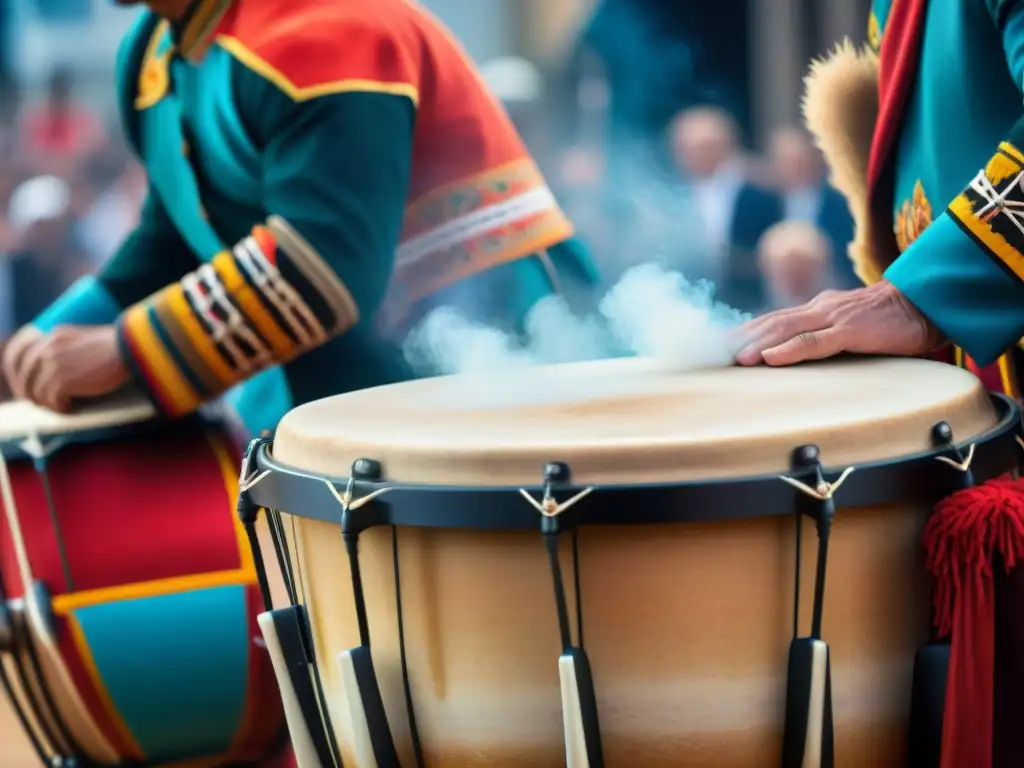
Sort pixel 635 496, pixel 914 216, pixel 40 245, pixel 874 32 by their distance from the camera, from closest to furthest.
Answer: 1. pixel 635 496
2. pixel 914 216
3. pixel 874 32
4. pixel 40 245

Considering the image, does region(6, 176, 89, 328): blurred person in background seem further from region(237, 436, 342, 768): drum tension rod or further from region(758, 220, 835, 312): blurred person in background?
region(237, 436, 342, 768): drum tension rod

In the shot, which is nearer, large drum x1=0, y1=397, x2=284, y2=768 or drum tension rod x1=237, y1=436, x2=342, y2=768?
drum tension rod x1=237, y1=436, x2=342, y2=768

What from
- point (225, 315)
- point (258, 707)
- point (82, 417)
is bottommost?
point (258, 707)

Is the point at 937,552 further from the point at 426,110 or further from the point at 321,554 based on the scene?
the point at 426,110

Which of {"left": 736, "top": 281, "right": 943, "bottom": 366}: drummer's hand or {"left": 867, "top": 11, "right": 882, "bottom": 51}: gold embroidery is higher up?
{"left": 867, "top": 11, "right": 882, "bottom": 51}: gold embroidery

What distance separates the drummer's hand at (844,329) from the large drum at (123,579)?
0.80 m

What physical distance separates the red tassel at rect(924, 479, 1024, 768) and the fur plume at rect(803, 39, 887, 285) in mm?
663

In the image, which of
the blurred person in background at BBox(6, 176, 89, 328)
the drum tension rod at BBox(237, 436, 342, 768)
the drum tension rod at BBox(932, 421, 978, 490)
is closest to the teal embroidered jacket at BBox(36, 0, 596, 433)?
the drum tension rod at BBox(237, 436, 342, 768)

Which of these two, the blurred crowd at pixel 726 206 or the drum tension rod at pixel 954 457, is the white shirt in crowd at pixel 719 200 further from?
the drum tension rod at pixel 954 457

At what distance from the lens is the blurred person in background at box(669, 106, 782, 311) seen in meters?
2.67

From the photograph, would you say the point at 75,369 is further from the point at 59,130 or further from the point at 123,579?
the point at 59,130

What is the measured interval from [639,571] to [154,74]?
1312mm

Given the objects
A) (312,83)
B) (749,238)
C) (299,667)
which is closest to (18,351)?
(312,83)

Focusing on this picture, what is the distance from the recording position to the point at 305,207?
1668mm
